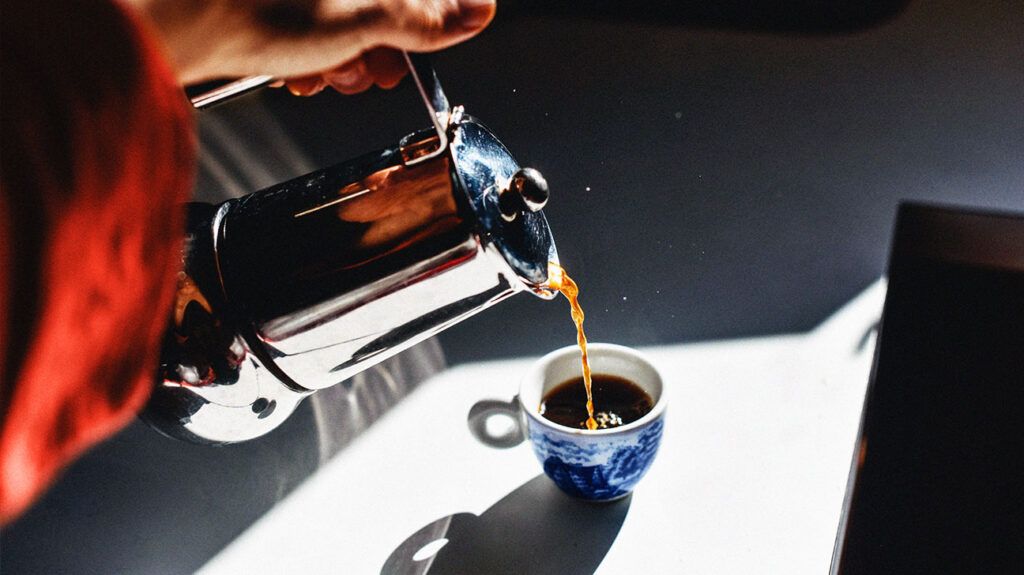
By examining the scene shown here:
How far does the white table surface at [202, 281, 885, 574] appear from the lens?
556 millimetres

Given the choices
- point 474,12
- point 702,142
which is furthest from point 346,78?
point 702,142

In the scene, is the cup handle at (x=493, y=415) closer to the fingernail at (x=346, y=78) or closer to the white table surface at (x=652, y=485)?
the white table surface at (x=652, y=485)

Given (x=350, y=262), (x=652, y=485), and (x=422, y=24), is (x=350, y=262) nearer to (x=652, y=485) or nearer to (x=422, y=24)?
(x=422, y=24)

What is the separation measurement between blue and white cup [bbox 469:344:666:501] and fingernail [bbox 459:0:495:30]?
26cm

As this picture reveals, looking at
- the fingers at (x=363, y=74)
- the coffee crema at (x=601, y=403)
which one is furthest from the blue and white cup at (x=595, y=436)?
the fingers at (x=363, y=74)

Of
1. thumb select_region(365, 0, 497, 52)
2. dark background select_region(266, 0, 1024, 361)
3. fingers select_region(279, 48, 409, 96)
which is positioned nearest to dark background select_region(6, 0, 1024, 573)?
dark background select_region(266, 0, 1024, 361)

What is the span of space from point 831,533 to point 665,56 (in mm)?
669

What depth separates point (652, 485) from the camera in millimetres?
609

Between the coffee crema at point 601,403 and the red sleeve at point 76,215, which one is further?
the coffee crema at point 601,403

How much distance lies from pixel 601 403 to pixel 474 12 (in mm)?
306

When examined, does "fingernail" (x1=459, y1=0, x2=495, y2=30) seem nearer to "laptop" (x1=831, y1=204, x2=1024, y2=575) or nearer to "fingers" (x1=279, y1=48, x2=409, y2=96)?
"fingers" (x1=279, y1=48, x2=409, y2=96)

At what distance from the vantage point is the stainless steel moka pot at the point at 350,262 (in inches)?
15.5

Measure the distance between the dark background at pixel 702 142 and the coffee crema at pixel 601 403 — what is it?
17 cm

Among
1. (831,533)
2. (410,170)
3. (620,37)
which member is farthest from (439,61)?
(831,533)
